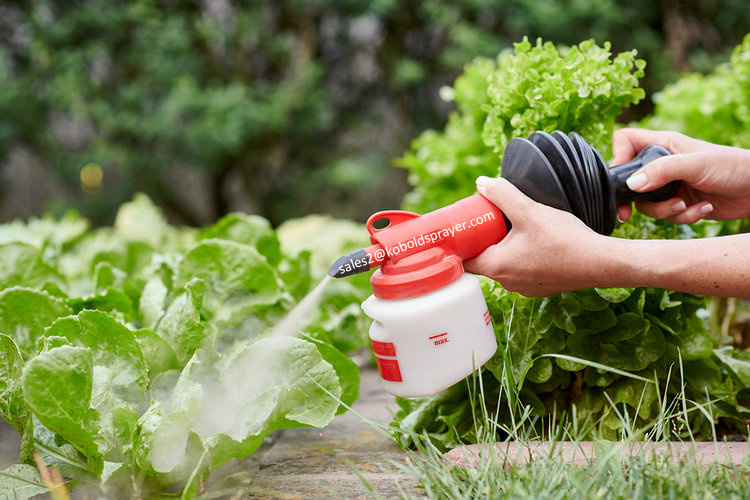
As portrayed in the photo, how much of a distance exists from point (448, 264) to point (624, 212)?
0.48 metres

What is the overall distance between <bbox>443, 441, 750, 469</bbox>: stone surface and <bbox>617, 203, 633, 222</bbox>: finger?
1.54 ft

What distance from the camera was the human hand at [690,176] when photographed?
1.27 metres

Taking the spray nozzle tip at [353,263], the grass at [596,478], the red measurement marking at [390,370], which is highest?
the spray nozzle tip at [353,263]

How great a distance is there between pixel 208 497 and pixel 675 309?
3.39 feet

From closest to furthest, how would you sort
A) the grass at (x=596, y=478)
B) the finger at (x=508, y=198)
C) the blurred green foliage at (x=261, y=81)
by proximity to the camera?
the grass at (x=596, y=478) → the finger at (x=508, y=198) → the blurred green foliage at (x=261, y=81)

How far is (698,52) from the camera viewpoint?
22.1 ft

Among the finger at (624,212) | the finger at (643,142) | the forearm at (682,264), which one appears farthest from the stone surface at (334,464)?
the finger at (643,142)

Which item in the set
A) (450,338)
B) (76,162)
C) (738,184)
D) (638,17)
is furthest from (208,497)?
(638,17)

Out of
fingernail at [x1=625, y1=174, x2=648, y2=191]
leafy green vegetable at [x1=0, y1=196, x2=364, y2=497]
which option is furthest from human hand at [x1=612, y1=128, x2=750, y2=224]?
leafy green vegetable at [x1=0, y1=196, x2=364, y2=497]

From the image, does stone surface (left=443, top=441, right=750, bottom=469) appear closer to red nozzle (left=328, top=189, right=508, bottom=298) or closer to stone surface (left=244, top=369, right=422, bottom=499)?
stone surface (left=244, top=369, right=422, bottom=499)

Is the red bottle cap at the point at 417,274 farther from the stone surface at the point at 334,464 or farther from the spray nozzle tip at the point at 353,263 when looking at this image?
the stone surface at the point at 334,464

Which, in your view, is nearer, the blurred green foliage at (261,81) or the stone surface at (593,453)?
the stone surface at (593,453)

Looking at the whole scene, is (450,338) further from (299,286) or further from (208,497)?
(299,286)

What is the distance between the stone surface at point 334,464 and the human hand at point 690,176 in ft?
2.39
